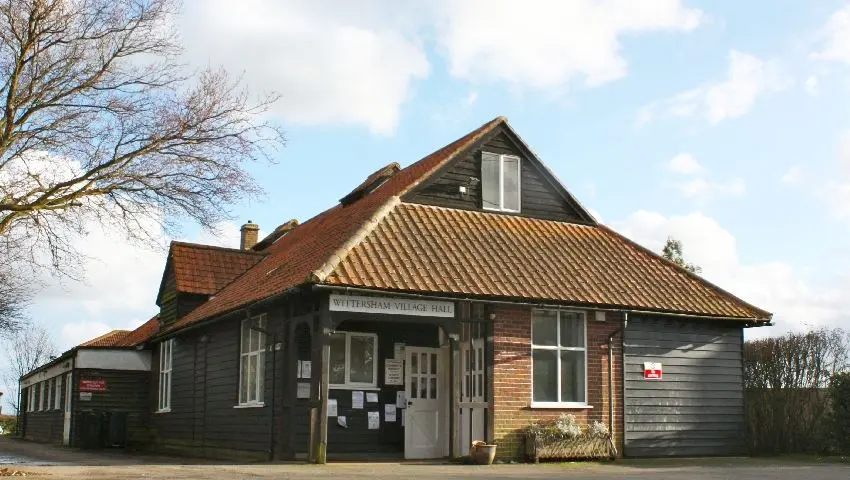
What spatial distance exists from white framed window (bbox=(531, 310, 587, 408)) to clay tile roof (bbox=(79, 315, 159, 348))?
1441 cm

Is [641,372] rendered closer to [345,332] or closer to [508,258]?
[508,258]

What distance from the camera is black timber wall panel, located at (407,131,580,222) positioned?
21.6 metres

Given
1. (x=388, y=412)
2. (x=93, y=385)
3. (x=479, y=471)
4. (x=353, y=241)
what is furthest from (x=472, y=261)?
(x=93, y=385)

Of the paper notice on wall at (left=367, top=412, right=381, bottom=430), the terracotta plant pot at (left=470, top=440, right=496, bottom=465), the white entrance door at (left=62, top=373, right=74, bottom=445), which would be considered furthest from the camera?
the white entrance door at (left=62, top=373, right=74, bottom=445)

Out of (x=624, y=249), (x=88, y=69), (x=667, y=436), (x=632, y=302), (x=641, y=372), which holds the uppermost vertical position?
(x=88, y=69)

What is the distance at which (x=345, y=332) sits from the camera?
64.5ft

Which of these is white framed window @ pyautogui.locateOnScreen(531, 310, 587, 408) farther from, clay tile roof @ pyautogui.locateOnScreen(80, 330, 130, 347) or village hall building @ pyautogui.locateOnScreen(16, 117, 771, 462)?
clay tile roof @ pyautogui.locateOnScreen(80, 330, 130, 347)

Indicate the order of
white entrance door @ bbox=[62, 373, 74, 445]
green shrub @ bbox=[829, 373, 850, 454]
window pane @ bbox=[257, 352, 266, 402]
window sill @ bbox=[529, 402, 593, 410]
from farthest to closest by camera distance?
white entrance door @ bbox=[62, 373, 74, 445]
green shrub @ bbox=[829, 373, 850, 454]
window pane @ bbox=[257, 352, 266, 402]
window sill @ bbox=[529, 402, 593, 410]

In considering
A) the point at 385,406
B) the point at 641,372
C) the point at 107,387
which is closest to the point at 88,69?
the point at 385,406

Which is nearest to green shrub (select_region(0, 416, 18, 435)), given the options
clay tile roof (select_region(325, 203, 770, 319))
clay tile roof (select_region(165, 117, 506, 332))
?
clay tile roof (select_region(165, 117, 506, 332))

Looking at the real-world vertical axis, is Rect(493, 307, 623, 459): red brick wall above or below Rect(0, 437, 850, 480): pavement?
above

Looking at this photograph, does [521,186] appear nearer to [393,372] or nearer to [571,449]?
[393,372]

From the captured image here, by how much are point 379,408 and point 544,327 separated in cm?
373

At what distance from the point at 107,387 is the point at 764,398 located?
19682 mm
